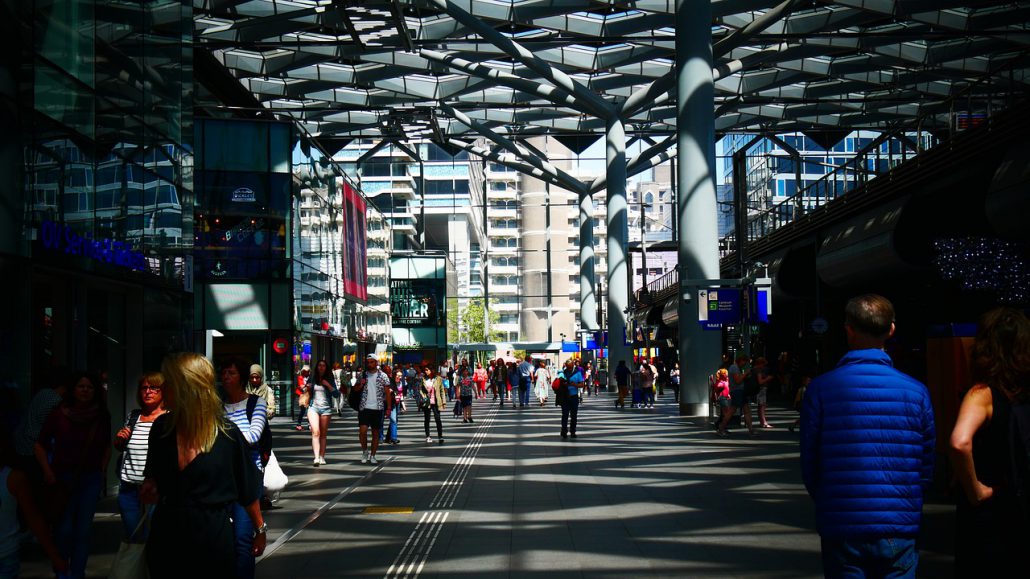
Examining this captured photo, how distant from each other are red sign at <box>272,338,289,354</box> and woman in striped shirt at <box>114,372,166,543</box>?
27.5 m

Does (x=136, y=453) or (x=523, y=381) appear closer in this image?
(x=136, y=453)

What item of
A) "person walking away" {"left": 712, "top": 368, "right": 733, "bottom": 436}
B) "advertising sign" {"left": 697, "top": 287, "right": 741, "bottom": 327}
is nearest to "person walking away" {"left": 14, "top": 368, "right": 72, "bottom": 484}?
"person walking away" {"left": 712, "top": 368, "right": 733, "bottom": 436}

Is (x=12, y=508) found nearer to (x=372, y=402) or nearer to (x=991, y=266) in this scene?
(x=372, y=402)

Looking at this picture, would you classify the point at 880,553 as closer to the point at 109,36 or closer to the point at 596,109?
the point at 109,36

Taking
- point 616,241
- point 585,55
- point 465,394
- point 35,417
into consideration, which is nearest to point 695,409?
point 465,394

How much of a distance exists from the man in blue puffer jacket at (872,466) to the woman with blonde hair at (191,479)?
2439mm

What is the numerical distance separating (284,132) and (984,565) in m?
33.2

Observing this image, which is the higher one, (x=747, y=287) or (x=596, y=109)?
(x=596, y=109)

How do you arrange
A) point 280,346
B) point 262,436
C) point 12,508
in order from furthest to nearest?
point 280,346, point 262,436, point 12,508

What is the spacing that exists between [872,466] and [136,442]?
4663 mm

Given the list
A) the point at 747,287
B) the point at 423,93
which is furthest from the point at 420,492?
the point at 423,93

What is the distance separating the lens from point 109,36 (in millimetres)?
15625

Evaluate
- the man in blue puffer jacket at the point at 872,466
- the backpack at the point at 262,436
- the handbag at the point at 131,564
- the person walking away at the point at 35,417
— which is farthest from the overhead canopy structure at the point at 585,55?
the handbag at the point at 131,564

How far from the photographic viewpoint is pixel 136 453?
7.51 meters
